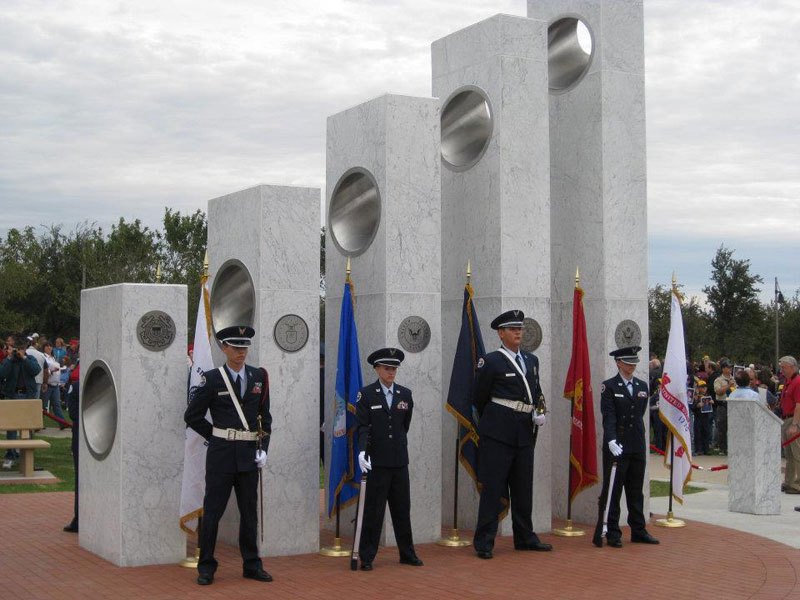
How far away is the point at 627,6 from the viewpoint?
481 inches

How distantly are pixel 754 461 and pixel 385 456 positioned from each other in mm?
5522

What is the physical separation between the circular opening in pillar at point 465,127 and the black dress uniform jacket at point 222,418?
3.89m

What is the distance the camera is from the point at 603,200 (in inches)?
472

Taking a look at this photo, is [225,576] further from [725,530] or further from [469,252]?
[725,530]

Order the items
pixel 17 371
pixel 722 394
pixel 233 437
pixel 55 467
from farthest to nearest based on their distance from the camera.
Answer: pixel 722 394 → pixel 17 371 → pixel 55 467 → pixel 233 437

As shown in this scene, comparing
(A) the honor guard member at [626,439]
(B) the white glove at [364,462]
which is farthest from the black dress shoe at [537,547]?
(B) the white glove at [364,462]

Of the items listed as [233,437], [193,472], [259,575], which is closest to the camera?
[259,575]

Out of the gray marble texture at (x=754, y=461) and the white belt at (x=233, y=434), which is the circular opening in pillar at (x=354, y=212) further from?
the gray marble texture at (x=754, y=461)

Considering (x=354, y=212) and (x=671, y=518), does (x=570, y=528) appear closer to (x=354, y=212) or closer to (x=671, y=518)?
(x=671, y=518)

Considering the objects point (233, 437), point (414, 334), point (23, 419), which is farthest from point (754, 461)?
point (23, 419)

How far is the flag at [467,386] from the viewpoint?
421 inches

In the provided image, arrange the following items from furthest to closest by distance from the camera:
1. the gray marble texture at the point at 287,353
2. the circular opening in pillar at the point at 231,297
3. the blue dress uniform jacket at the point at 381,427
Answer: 1. the circular opening in pillar at the point at 231,297
2. the gray marble texture at the point at 287,353
3. the blue dress uniform jacket at the point at 381,427

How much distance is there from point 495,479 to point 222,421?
2.71 metres

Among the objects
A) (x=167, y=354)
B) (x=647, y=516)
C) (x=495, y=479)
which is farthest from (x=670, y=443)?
(x=167, y=354)
